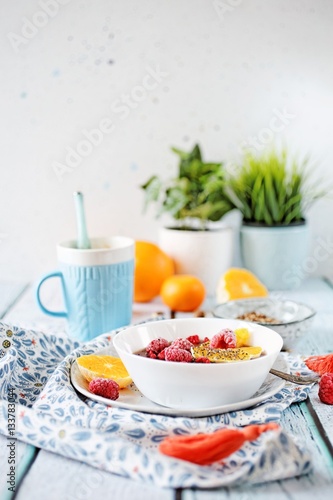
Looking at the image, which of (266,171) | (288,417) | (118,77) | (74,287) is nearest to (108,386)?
(288,417)

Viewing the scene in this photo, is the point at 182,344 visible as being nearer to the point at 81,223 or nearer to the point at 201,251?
the point at 81,223

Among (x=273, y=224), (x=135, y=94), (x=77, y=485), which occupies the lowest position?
(x=77, y=485)

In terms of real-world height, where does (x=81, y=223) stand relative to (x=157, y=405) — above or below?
above

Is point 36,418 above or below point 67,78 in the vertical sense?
below

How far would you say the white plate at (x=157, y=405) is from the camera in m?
0.71

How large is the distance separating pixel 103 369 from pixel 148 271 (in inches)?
21.6

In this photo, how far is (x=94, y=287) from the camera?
3.56 feet

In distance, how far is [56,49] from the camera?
58.1 inches

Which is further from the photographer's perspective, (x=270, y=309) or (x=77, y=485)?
(x=270, y=309)

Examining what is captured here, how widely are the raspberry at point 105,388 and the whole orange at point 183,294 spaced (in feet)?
1.61

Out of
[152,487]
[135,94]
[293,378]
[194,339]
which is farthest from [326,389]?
[135,94]

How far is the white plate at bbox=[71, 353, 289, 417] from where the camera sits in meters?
0.71

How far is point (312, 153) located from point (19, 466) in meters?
1.08

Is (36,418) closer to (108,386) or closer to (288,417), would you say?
(108,386)
